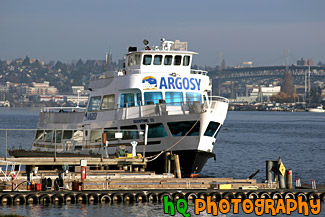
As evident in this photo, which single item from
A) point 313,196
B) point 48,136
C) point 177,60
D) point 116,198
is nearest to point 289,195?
point 313,196

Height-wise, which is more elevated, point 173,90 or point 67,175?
point 173,90

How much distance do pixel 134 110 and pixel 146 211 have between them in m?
12.9

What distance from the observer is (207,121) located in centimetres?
4350

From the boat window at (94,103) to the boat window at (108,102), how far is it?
2.30 feet

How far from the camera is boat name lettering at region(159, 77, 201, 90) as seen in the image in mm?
46281

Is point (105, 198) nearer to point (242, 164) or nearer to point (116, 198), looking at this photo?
point (116, 198)

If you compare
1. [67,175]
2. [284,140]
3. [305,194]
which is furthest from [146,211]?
[284,140]

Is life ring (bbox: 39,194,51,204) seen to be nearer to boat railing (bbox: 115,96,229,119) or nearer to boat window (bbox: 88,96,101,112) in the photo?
boat railing (bbox: 115,96,229,119)

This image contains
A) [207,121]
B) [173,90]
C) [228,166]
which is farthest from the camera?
[228,166]

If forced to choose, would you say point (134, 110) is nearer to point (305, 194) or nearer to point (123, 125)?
point (123, 125)

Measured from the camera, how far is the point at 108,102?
48.0 metres

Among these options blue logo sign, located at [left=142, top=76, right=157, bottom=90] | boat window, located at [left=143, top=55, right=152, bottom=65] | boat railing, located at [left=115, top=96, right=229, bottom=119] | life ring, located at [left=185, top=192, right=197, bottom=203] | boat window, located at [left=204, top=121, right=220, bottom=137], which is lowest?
life ring, located at [left=185, top=192, right=197, bottom=203]

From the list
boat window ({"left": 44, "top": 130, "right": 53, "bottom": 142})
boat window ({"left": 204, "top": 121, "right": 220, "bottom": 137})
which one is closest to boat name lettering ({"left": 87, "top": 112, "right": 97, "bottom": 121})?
boat window ({"left": 44, "top": 130, "right": 53, "bottom": 142})

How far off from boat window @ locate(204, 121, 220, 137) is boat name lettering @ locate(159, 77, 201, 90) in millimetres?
3281
